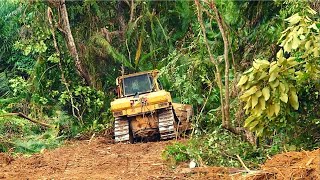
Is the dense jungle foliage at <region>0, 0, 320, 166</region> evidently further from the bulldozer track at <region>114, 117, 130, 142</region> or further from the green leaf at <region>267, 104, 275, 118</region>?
the bulldozer track at <region>114, 117, 130, 142</region>

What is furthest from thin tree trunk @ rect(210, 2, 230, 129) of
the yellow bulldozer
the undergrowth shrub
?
the yellow bulldozer

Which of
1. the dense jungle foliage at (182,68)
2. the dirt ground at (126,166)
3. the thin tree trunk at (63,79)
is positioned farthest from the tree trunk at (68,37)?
the dirt ground at (126,166)

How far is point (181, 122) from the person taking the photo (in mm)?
15227

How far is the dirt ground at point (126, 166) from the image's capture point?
5.77 meters

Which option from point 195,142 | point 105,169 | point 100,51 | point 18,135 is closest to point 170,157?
point 195,142

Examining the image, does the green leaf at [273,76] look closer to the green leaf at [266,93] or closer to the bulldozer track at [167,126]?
the green leaf at [266,93]

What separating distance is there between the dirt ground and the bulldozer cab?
74.1 inches

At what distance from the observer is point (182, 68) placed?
37.1 ft

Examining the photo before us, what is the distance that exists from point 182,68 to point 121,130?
3.62 metres

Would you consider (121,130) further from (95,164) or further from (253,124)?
(253,124)

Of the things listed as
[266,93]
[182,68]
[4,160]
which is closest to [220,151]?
[266,93]

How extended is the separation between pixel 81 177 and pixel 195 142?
2001mm

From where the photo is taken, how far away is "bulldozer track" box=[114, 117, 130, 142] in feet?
46.7

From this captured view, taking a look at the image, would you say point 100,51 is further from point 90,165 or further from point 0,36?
point 90,165
